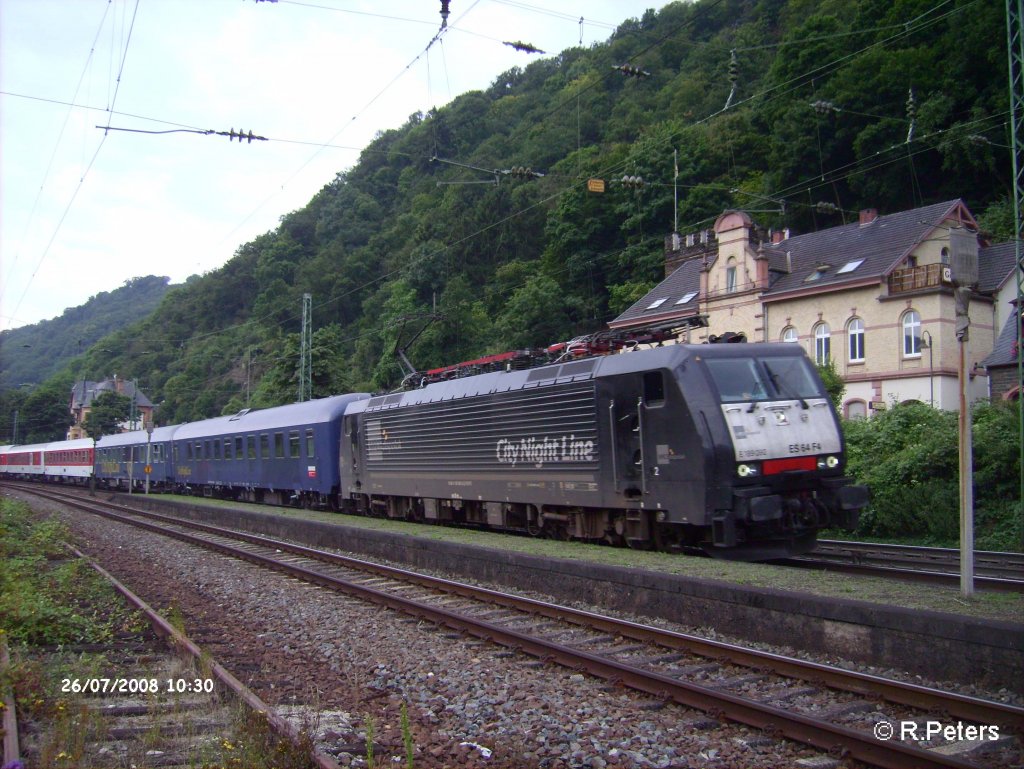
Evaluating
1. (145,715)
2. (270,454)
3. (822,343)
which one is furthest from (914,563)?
(822,343)

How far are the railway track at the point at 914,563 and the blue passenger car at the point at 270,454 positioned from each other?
14.9m

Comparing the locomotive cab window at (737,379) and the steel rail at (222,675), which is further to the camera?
the locomotive cab window at (737,379)

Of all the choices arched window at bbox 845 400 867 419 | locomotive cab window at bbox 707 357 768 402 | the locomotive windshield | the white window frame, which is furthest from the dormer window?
locomotive cab window at bbox 707 357 768 402

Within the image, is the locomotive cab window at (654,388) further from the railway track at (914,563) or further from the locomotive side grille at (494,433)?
the railway track at (914,563)

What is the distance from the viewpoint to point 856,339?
3450 centimetres

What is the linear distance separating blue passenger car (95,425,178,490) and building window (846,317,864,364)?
2989cm

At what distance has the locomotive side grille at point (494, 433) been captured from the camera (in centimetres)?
1427

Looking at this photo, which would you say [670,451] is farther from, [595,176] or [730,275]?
[595,176]

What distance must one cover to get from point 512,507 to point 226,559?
5.57 m

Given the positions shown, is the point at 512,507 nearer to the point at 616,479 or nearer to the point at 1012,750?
the point at 616,479

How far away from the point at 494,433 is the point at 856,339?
894 inches

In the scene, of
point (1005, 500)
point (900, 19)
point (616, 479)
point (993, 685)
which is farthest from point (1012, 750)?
point (900, 19)

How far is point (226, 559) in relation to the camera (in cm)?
1655

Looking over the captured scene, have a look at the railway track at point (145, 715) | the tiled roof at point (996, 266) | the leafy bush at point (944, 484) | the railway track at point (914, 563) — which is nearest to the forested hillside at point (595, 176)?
the tiled roof at point (996, 266)
